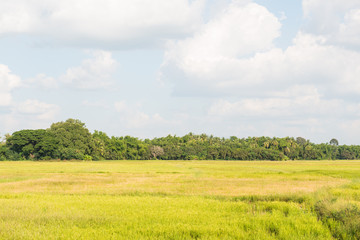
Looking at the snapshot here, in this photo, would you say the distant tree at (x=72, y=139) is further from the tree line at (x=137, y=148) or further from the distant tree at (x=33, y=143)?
the distant tree at (x=33, y=143)

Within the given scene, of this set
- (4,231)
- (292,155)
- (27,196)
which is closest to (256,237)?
(4,231)

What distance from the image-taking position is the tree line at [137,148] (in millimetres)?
103500

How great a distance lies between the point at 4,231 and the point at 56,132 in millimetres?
100891

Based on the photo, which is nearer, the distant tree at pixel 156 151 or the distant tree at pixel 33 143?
the distant tree at pixel 33 143

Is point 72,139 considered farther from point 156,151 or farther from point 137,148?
point 156,151

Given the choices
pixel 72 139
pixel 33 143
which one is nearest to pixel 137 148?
pixel 72 139

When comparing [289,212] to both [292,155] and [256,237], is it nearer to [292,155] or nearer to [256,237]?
[256,237]

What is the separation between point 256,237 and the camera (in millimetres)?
12953

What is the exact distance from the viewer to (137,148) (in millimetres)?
135750

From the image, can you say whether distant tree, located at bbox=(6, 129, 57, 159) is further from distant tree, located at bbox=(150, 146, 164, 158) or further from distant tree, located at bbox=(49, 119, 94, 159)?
distant tree, located at bbox=(150, 146, 164, 158)

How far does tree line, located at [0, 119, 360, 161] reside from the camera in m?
104

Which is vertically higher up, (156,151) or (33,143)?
(33,143)

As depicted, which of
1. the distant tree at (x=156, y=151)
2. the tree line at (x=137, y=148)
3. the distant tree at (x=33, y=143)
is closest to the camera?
the distant tree at (x=33, y=143)

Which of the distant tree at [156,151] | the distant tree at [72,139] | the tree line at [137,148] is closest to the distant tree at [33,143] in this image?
the tree line at [137,148]
